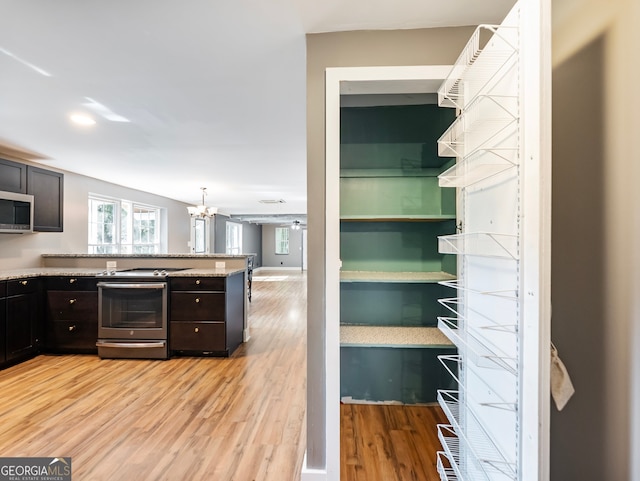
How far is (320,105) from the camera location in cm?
157

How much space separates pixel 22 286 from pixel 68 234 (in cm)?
165

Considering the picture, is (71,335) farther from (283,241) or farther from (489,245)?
(283,241)

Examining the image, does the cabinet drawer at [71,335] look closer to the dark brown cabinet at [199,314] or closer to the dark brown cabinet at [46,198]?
the dark brown cabinet at [199,314]

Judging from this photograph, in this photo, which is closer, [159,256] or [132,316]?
[132,316]

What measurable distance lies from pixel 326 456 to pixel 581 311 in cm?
130

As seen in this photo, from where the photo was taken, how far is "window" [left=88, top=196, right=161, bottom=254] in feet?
17.4

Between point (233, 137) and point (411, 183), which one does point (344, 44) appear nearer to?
point (411, 183)

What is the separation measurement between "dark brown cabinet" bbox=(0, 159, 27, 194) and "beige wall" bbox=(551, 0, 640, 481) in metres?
4.83

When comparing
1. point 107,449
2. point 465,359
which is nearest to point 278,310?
point 107,449

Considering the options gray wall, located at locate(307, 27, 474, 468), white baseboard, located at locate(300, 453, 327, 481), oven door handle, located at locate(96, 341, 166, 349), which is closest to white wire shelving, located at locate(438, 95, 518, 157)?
gray wall, located at locate(307, 27, 474, 468)

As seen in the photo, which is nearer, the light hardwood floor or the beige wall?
the beige wall

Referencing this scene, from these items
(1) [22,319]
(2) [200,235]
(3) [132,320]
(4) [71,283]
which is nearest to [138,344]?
(3) [132,320]

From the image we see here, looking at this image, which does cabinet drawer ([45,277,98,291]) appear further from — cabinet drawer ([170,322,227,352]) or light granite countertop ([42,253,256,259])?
cabinet drawer ([170,322,227,352])

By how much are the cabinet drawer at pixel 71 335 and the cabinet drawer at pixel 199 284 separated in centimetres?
109
